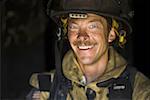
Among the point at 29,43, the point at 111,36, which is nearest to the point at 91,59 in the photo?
the point at 111,36

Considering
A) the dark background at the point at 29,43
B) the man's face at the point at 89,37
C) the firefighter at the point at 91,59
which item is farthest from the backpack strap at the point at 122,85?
the dark background at the point at 29,43

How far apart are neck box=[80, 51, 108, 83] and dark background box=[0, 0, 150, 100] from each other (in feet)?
9.22

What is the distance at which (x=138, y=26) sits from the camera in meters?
6.42

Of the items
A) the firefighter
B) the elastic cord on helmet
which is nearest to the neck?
the firefighter

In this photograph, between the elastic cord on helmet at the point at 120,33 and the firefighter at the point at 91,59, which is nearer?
the firefighter at the point at 91,59

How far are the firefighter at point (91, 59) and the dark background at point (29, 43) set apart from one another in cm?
274

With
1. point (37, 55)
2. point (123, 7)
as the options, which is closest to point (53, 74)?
point (123, 7)

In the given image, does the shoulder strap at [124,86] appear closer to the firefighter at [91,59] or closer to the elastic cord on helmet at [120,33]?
the firefighter at [91,59]

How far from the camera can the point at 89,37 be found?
3.12 meters

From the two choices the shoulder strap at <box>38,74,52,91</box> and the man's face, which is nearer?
the man's face

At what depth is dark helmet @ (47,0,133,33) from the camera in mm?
3121

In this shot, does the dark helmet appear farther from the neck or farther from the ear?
the neck

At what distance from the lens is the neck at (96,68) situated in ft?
10.6

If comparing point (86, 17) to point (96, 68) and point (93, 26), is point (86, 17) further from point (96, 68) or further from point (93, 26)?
point (96, 68)
